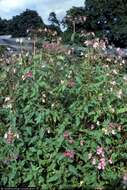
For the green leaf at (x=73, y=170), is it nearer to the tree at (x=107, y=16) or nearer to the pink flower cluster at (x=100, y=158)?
the pink flower cluster at (x=100, y=158)

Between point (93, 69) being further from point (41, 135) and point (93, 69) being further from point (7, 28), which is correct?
point (7, 28)

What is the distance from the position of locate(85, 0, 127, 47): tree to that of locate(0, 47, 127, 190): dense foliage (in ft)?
101

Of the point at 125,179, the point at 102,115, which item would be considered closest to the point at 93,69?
the point at 102,115

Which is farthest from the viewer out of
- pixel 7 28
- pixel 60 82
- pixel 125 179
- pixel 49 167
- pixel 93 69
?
pixel 7 28

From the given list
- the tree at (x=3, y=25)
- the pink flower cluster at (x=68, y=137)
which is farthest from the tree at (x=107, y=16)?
the pink flower cluster at (x=68, y=137)

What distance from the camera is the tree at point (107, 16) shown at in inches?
1423

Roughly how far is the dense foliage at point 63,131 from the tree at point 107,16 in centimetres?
3092

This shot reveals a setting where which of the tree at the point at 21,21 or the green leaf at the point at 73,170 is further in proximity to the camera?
the tree at the point at 21,21

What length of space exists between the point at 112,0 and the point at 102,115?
3388 cm

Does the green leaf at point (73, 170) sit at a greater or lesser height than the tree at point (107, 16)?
greater

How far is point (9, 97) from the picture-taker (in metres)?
4.88

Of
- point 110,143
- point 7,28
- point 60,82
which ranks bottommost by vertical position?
point 7,28

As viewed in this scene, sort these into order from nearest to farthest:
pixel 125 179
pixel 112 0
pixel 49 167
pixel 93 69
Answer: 1. pixel 125 179
2. pixel 49 167
3. pixel 93 69
4. pixel 112 0

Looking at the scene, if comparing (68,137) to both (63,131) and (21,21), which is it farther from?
(21,21)
